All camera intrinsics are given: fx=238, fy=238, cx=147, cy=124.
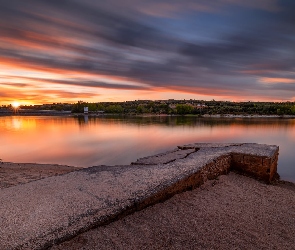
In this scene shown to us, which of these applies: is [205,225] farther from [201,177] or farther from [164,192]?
[201,177]

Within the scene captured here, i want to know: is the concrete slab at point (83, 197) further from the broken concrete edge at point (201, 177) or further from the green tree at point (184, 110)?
the green tree at point (184, 110)

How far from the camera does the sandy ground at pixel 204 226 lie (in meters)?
3.10

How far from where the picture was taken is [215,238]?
3.34 m

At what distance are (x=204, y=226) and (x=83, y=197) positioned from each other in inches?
76.3

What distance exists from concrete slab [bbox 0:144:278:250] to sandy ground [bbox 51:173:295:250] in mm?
158

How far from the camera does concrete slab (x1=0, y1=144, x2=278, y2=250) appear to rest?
2.89 metres

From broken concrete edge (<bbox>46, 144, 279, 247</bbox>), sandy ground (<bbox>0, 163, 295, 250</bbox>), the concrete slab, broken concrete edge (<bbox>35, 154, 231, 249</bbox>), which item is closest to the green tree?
broken concrete edge (<bbox>46, 144, 279, 247</bbox>)

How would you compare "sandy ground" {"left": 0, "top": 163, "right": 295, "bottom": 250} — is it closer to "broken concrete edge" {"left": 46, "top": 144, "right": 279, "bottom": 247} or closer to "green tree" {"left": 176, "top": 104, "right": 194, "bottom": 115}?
"broken concrete edge" {"left": 46, "top": 144, "right": 279, "bottom": 247}

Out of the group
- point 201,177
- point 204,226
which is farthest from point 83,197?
point 201,177

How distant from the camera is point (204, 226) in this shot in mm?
3623

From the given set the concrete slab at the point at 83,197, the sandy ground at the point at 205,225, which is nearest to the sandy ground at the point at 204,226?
the sandy ground at the point at 205,225

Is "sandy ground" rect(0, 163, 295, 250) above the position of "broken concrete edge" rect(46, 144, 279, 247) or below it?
below

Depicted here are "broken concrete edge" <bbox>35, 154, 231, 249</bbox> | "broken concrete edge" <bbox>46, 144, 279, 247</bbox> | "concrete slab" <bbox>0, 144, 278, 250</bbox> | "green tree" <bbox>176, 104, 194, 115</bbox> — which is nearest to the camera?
"concrete slab" <bbox>0, 144, 278, 250</bbox>

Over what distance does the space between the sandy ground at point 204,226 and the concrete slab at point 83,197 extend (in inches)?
6.2
